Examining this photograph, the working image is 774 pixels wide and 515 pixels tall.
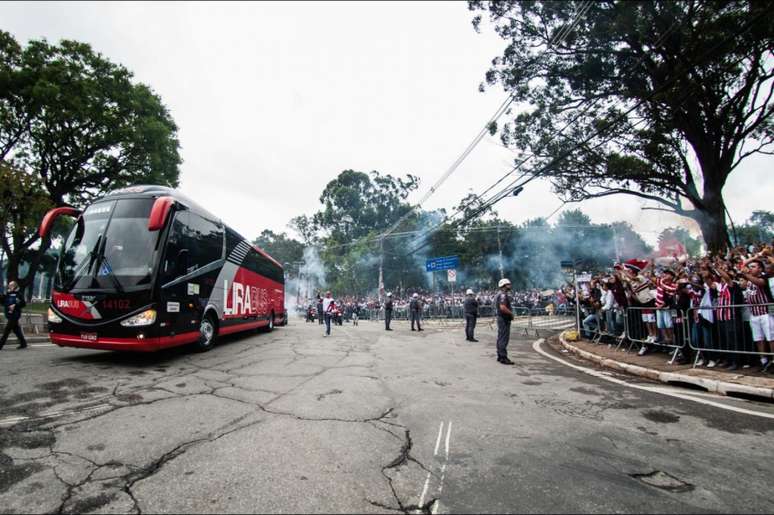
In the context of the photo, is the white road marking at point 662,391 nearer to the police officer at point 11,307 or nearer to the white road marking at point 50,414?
the white road marking at point 50,414

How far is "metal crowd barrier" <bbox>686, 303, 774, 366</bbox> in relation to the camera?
614 centimetres

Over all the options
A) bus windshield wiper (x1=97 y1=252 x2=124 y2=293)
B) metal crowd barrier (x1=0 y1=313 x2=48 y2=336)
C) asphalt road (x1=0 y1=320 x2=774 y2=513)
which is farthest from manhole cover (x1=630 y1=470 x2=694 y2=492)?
metal crowd barrier (x1=0 y1=313 x2=48 y2=336)

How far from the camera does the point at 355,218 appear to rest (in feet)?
197

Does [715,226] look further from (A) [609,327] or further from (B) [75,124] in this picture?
(B) [75,124]

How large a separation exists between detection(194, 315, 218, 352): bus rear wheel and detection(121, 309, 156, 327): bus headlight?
6.44ft

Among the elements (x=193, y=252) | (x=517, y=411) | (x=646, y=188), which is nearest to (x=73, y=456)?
(x=517, y=411)

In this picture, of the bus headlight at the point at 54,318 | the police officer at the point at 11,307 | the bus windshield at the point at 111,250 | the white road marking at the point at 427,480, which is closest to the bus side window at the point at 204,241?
the bus windshield at the point at 111,250

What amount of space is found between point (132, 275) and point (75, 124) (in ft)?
57.6

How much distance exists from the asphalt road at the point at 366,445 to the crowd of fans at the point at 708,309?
2.09 metres

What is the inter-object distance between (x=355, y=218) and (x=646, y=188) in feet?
155

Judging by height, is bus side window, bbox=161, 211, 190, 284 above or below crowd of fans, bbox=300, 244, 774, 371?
above

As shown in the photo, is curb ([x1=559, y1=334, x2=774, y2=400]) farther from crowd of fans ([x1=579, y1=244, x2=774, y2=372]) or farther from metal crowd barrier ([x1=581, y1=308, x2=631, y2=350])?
metal crowd barrier ([x1=581, y1=308, x2=631, y2=350])

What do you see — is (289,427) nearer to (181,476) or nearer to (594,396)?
(181,476)

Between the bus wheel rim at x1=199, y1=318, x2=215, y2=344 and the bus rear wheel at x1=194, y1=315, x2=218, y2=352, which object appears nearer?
the bus rear wheel at x1=194, y1=315, x2=218, y2=352
